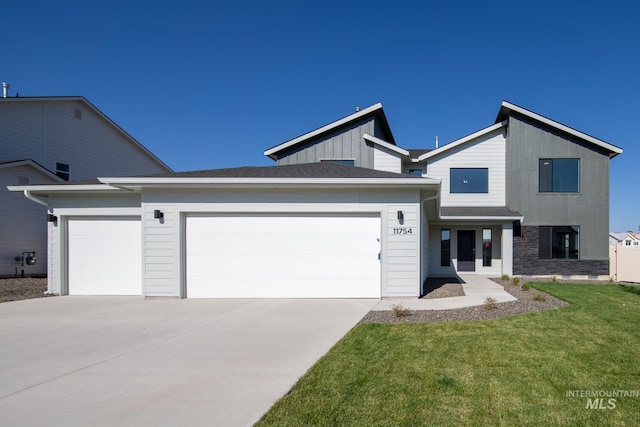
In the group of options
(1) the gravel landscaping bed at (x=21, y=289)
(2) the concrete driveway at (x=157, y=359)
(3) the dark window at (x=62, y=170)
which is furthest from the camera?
(3) the dark window at (x=62, y=170)

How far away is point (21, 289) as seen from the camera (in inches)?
465

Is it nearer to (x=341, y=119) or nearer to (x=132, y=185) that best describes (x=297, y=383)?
(x=132, y=185)

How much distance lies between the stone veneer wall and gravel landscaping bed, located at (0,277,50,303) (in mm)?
16971

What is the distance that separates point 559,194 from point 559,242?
2.02 meters

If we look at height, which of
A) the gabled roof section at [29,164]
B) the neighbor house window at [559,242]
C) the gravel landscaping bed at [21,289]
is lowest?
the gravel landscaping bed at [21,289]

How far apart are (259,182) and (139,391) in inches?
241

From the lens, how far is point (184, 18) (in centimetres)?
1152

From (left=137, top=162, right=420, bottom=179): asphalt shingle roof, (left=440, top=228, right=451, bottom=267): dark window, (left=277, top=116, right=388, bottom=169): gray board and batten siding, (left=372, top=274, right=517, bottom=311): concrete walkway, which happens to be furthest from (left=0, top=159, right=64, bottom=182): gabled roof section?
(left=440, top=228, right=451, bottom=267): dark window

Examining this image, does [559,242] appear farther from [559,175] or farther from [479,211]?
[479,211]

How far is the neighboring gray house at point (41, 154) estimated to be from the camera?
15133 mm

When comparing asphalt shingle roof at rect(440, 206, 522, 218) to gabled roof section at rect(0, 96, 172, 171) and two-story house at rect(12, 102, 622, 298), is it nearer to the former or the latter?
two-story house at rect(12, 102, 622, 298)

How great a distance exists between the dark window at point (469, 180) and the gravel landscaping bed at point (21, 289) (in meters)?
15.8

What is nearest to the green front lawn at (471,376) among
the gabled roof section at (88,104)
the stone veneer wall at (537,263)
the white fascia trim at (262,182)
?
the white fascia trim at (262,182)

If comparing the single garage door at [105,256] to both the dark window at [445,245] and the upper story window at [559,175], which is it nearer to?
the dark window at [445,245]
